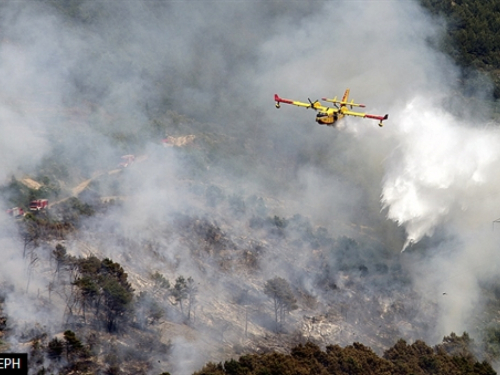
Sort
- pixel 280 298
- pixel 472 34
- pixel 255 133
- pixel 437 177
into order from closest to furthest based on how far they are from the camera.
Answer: pixel 280 298
pixel 437 177
pixel 255 133
pixel 472 34

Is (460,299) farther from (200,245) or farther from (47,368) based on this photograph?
(47,368)

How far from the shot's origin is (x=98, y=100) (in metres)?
95.8

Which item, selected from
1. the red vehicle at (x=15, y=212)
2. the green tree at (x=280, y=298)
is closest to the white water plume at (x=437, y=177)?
the green tree at (x=280, y=298)

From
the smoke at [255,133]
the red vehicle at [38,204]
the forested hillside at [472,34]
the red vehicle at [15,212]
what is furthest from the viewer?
the forested hillside at [472,34]

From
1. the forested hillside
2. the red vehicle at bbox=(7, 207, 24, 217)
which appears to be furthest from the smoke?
the red vehicle at bbox=(7, 207, 24, 217)

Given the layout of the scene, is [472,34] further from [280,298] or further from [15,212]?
[15,212]

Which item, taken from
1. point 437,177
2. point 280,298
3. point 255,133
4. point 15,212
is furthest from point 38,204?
point 437,177

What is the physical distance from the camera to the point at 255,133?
99.2 meters

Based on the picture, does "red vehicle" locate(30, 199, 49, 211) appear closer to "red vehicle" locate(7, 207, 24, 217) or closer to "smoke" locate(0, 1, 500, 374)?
"red vehicle" locate(7, 207, 24, 217)

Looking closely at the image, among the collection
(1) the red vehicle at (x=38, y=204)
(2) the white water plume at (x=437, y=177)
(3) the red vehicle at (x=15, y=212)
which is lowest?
(3) the red vehicle at (x=15, y=212)

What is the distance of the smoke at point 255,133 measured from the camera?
75.8 metres

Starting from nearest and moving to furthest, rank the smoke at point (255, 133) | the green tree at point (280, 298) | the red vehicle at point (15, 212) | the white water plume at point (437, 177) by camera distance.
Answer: the green tree at point (280, 298) < the red vehicle at point (15, 212) < the smoke at point (255, 133) < the white water plume at point (437, 177)

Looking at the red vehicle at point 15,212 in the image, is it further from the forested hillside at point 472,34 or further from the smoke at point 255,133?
the forested hillside at point 472,34

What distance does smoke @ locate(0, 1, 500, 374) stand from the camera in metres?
75.8
